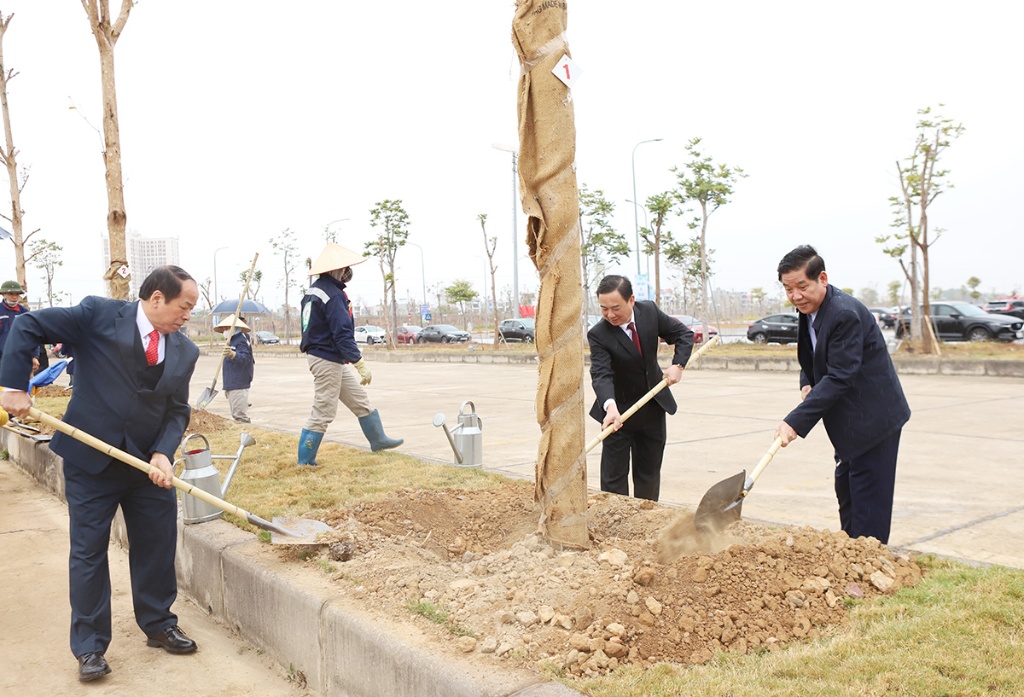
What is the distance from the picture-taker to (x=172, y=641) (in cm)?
347

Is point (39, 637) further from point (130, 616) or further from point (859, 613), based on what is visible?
point (859, 613)

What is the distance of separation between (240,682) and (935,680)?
2514mm

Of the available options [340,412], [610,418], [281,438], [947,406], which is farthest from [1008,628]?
[340,412]

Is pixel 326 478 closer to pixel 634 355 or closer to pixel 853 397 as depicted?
pixel 634 355

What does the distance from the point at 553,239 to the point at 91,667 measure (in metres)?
2.52

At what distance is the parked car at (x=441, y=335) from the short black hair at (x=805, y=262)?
35938mm

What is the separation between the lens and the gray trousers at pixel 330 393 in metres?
6.02

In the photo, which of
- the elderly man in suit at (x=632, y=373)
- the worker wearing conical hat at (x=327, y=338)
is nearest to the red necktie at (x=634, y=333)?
the elderly man in suit at (x=632, y=373)

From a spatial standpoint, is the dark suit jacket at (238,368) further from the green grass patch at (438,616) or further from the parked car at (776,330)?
the parked car at (776,330)

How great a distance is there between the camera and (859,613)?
262 cm

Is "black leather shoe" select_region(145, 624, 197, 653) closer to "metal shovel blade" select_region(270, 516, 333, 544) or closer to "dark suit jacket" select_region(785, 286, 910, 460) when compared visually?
"metal shovel blade" select_region(270, 516, 333, 544)

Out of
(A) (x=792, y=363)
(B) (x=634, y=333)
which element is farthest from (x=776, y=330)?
(B) (x=634, y=333)

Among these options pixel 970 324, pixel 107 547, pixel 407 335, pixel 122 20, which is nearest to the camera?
pixel 107 547

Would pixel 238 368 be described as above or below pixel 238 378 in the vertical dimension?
above
